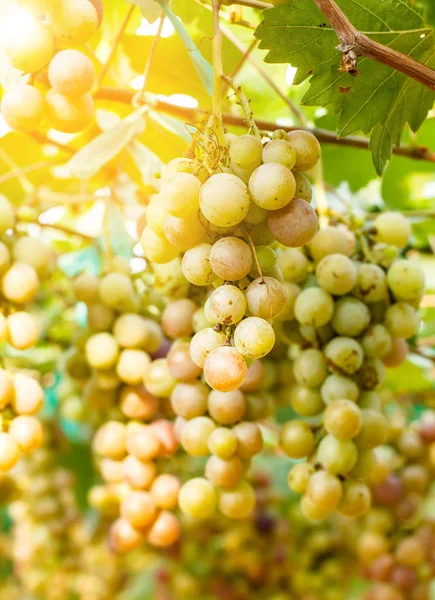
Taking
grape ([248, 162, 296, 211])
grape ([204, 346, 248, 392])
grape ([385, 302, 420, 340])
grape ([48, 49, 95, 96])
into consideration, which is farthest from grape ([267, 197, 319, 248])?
grape ([385, 302, 420, 340])

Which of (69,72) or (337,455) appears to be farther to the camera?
(337,455)

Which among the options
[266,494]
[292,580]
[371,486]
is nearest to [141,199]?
[371,486]

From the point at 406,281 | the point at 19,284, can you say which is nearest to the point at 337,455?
the point at 406,281

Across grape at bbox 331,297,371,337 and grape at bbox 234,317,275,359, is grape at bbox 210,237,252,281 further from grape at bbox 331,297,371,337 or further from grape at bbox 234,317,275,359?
grape at bbox 331,297,371,337

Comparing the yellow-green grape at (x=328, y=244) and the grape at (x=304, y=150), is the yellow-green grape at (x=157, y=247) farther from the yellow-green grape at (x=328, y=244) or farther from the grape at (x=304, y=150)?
the yellow-green grape at (x=328, y=244)

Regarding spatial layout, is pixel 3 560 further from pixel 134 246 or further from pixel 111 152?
pixel 111 152

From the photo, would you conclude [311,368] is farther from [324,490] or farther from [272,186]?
[272,186]
